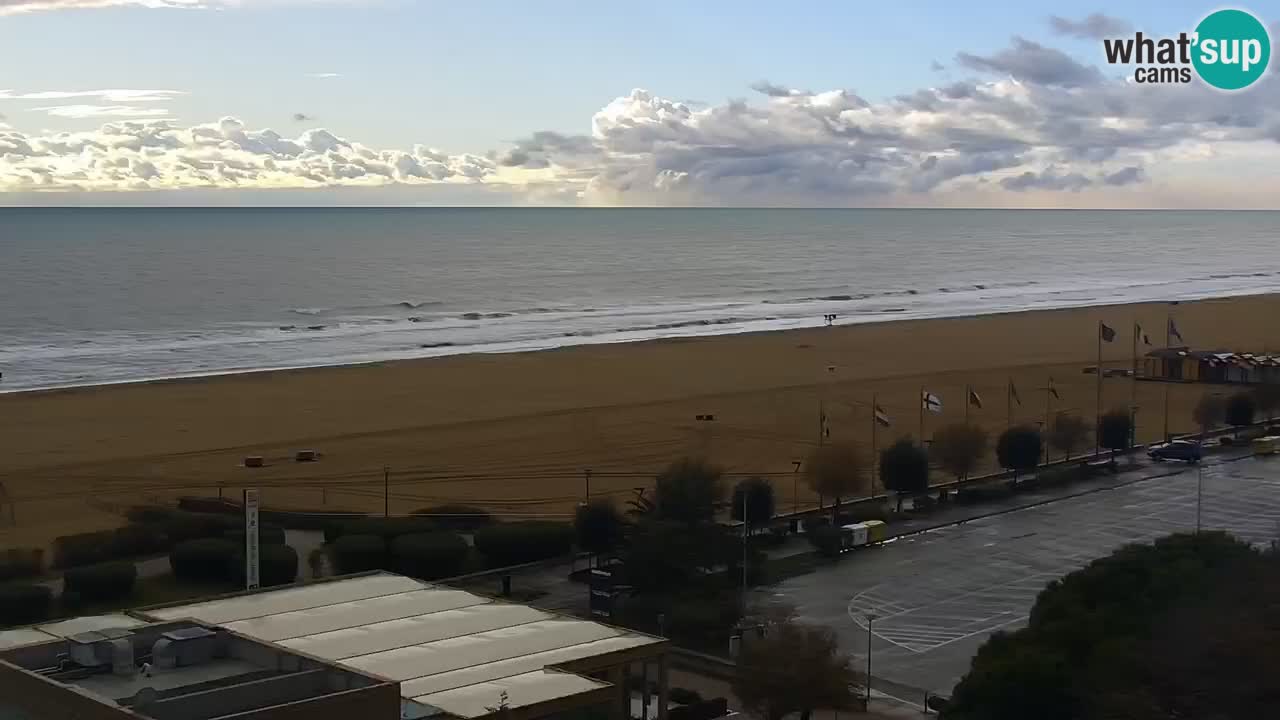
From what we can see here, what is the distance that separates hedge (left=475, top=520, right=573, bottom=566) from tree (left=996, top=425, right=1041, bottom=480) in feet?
51.1

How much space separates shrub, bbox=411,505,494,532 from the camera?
3650 centimetres

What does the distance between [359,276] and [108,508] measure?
347 feet

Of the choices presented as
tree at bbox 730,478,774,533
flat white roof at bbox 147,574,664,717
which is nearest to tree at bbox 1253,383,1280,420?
tree at bbox 730,478,774,533

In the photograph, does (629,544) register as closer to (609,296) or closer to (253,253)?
(609,296)

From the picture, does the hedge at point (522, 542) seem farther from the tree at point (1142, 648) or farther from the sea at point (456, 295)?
the sea at point (456, 295)

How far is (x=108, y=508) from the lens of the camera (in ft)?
128

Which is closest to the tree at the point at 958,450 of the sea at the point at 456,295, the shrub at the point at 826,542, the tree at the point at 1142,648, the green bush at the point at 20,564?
the shrub at the point at 826,542

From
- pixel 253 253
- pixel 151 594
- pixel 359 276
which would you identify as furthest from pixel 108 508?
pixel 253 253

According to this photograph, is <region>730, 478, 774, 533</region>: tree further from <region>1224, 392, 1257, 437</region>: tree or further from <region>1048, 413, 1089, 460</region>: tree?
<region>1224, 392, 1257, 437</region>: tree

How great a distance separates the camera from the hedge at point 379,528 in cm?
3378

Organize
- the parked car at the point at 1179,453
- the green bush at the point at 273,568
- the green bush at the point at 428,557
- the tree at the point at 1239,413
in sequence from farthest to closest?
the tree at the point at 1239,413
the parked car at the point at 1179,453
the green bush at the point at 428,557
the green bush at the point at 273,568

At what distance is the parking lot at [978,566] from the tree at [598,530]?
13.3 feet

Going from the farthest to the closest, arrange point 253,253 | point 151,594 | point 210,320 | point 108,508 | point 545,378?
1. point 253,253
2. point 210,320
3. point 545,378
4. point 108,508
5. point 151,594

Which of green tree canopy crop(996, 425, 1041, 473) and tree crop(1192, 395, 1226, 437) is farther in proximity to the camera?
tree crop(1192, 395, 1226, 437)
